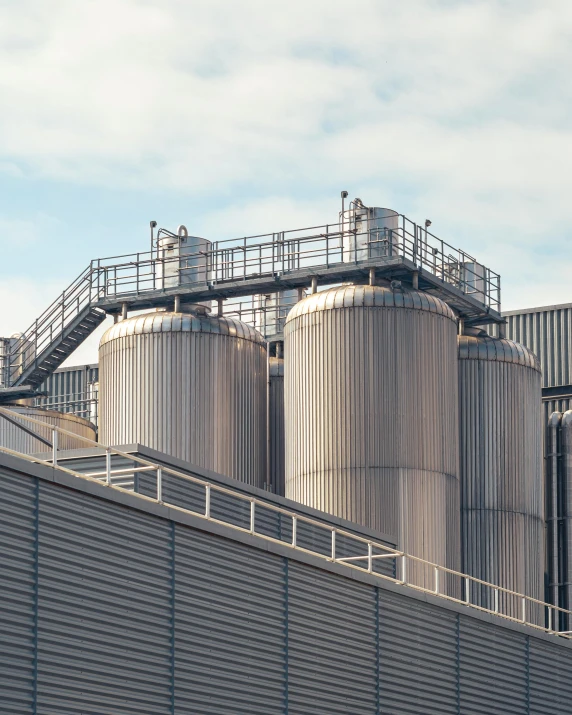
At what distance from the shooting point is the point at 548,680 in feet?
143

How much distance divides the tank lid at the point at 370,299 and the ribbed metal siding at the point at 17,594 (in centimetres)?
2540

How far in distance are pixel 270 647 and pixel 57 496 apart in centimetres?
747

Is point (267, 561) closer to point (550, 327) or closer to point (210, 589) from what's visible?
point (210, 589)

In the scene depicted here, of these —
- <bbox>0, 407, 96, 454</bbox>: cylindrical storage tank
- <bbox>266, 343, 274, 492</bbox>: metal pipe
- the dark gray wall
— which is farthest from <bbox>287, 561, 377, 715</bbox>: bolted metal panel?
<bbox>0, 407, 96, 454</bbox>: cylindrical storage tank

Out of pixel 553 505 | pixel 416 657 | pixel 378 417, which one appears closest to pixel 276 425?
pixel 378 417

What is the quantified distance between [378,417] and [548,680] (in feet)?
32.9

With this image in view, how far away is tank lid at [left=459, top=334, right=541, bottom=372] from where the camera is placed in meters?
54.8

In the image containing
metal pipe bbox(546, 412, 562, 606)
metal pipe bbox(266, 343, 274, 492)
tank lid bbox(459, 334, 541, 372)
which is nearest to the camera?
metal pipe bbox(266, 343, 274, 492)

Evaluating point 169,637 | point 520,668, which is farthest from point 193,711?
point 520,668

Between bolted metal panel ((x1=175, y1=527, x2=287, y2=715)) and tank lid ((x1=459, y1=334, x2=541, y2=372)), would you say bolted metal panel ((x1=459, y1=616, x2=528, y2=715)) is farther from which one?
tank lid ((x1=459, y1=334, x2=541, y2=372))

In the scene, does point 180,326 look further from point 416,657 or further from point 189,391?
point 416,657

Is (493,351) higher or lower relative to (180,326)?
higher

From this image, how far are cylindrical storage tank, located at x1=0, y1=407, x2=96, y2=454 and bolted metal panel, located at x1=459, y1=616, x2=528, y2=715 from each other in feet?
54.4

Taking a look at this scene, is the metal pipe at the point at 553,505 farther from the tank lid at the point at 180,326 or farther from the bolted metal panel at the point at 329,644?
the bolted metal panel at the point at 329,644
